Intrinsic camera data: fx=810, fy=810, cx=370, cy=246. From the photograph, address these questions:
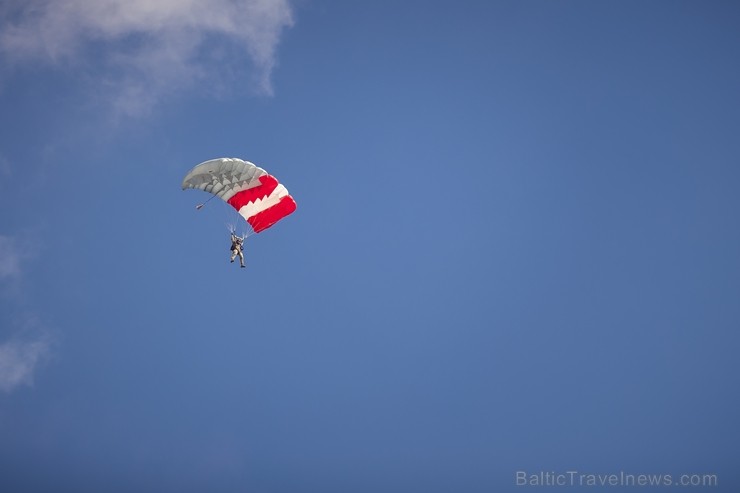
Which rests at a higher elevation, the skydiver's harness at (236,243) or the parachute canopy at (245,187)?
the parachute canopy at (245,187)

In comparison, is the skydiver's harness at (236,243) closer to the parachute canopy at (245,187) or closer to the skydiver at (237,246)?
the skydiver at (237,246)

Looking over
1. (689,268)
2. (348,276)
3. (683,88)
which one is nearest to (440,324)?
(348,276)

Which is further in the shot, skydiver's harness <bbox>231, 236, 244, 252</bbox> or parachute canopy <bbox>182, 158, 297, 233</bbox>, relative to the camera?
skydiver's harness <bbox>231, 236, 244, 252</bbox>

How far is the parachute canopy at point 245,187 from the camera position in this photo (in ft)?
81.4

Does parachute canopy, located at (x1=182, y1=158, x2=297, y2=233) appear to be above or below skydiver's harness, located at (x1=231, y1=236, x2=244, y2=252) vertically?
above

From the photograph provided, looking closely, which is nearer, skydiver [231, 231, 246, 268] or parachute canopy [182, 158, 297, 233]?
parachute canopy [182, 158, 297, 233]

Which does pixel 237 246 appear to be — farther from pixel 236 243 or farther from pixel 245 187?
pixel 245 187

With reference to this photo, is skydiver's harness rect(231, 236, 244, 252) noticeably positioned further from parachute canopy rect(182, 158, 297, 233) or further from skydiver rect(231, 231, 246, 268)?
parachute canopy rect(182, 158, 297, 233)

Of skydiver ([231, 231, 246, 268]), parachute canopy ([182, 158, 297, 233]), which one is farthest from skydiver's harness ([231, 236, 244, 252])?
parachute canopy ([182, 158, 297, 233])

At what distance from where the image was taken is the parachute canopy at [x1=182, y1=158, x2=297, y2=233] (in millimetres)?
24812

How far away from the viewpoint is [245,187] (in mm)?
25922

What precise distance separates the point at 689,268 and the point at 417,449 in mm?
40130

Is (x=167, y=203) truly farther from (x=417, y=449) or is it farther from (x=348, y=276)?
(x=417, y=449)

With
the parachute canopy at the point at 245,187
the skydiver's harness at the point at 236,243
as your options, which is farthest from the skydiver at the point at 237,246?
the parachute canopy at the point at 245,187
